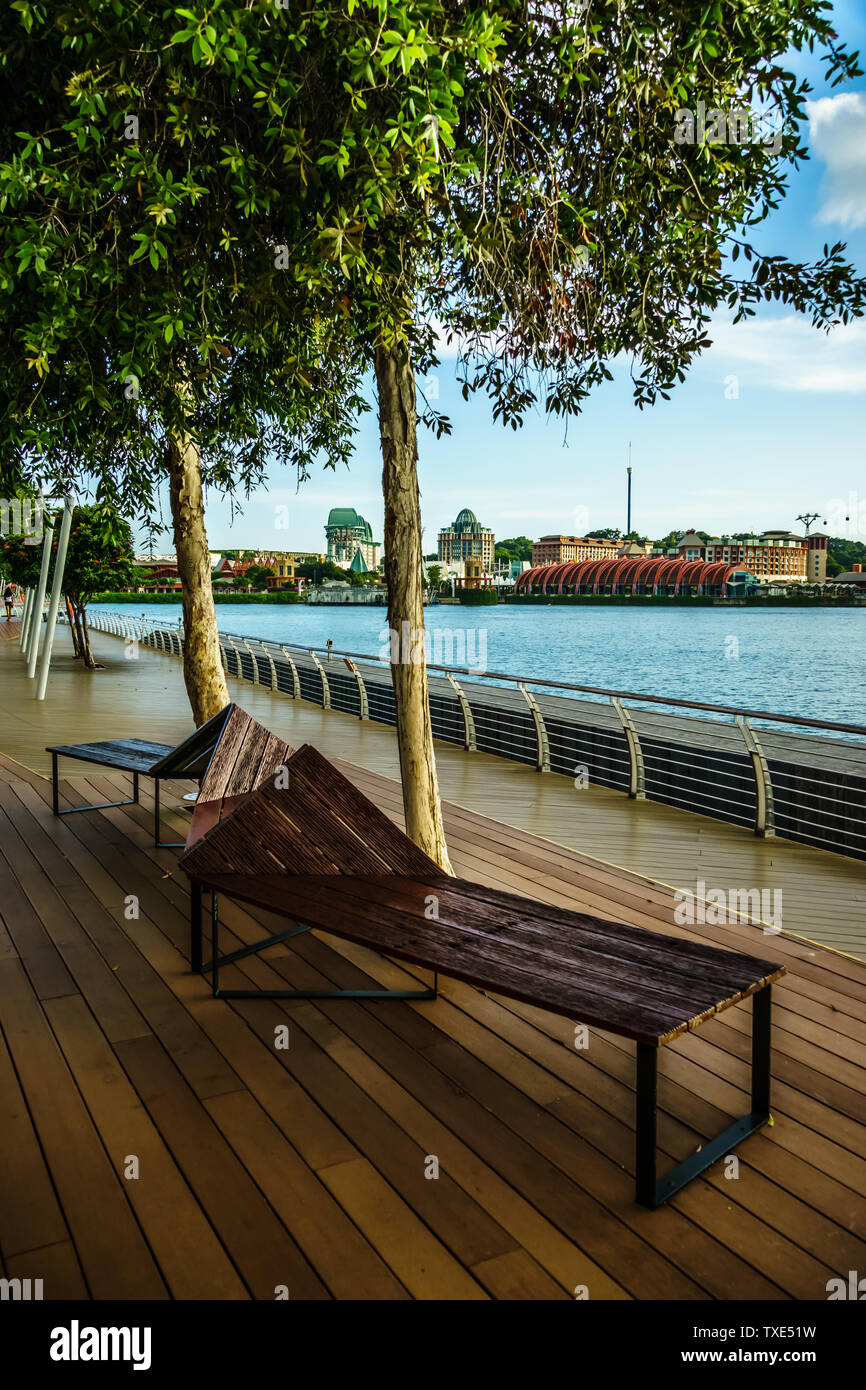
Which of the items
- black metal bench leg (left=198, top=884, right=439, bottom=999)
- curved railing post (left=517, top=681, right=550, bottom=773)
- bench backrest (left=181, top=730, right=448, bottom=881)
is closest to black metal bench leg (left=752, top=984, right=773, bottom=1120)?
black metal bench leg (left=198, top=884, right=439, bottom=999)

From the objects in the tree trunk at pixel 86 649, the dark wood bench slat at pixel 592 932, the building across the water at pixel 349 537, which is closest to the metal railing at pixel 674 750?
the dark wood bench slat at pixel 592 932

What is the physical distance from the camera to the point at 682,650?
232 ft

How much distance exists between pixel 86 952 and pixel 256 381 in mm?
3542

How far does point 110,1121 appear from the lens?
2.55 meters

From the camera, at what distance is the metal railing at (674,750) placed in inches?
249

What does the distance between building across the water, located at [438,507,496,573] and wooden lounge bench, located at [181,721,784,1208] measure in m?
89.4

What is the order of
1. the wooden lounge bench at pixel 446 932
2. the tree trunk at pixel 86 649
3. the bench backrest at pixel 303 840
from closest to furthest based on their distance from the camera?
the wooden lounge bench at pixel 446 932, the bench backrest at pixel 303 840, the tree trunk at pixel 86 649

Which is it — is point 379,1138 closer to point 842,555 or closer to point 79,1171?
point 79,1171

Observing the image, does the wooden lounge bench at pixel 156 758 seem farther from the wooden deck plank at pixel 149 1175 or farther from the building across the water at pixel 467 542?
the building across the water at pixel 467 542

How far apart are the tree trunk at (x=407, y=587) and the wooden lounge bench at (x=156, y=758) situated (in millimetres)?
971

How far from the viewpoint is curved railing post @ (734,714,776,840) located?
614 cm

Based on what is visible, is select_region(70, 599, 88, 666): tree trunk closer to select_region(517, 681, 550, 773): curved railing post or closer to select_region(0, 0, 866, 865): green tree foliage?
select_region(517, 681, 550, 773): curved railing post

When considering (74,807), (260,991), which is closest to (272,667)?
(74,807)

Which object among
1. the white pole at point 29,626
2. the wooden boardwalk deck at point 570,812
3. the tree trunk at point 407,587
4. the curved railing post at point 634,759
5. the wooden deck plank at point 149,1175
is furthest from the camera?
the white pole at point 29,626
